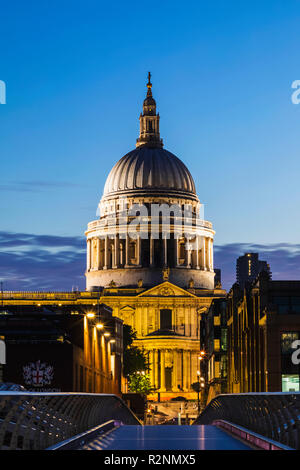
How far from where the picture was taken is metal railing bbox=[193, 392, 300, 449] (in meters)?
19.8

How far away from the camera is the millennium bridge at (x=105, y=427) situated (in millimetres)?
18094

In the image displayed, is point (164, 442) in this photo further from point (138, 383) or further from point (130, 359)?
point (138, 383)

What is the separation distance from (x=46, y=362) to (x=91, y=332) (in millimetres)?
17284

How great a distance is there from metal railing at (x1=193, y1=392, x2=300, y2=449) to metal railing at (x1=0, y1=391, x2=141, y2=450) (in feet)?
14.5

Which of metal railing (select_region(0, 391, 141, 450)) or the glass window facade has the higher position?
the glass window facade

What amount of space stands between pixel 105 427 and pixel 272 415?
10.5m

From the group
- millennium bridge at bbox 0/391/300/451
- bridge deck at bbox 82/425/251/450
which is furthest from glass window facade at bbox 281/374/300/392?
bridge deck at bbox 82/425/251/450

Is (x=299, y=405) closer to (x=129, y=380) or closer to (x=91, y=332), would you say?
(x=91, y=332)

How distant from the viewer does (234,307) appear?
4227 inches

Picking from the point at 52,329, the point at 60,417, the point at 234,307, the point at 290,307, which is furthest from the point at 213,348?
the point at 60,417

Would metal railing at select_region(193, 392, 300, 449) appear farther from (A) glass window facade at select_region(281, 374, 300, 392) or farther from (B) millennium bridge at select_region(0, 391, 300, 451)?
(A) glass window facade at select_region(281, 374, 300, 392)

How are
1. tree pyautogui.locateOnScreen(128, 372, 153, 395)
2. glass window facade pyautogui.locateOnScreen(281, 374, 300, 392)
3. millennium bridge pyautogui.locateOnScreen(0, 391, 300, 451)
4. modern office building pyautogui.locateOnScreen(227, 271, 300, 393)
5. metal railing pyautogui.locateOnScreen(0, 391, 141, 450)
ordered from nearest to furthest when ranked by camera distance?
metal railing pyautogui.locateOnScreen(0, 391, 141, 450) → millennium bridge pyautogui.locateOnScreen(0, 391, 300, 451) → glass window facade pyautogui.locateOnScreen(281, 374, 300, 392) → modern office building pyautogui.locateOnScreen(227, 271, 300, 393) → tree pyautogui.locateOnScreen(128, 372, 153, 395)

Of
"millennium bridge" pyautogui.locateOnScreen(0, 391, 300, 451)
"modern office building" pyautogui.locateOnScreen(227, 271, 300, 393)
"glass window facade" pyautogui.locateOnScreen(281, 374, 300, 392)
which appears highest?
"modern office building" pyautogui.locateOnScreen(227, 271, 300, 393)
